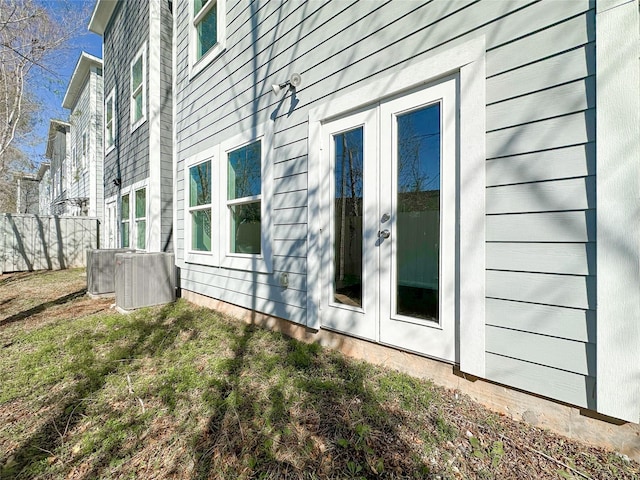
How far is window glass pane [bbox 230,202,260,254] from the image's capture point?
3648 millimetres

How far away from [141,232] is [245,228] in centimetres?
362

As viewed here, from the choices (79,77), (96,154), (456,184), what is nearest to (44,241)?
(96,154)

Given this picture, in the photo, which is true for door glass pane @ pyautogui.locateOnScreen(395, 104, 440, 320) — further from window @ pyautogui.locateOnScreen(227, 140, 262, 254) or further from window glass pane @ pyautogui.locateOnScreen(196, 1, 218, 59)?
window glass pane @ pyautogui.locateOnScreen(196, 1, 218, 59)

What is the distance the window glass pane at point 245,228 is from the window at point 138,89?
3.64 m

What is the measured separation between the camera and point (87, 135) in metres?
11.2

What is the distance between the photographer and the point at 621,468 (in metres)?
1.41

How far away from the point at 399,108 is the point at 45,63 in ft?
25.2

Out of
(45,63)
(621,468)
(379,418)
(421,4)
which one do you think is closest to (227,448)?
(379,418)

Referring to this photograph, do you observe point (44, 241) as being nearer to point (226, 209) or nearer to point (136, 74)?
point (136, 74)

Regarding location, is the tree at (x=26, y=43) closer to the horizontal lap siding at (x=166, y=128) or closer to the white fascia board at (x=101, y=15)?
the white fascia board at (x=101, y=15)

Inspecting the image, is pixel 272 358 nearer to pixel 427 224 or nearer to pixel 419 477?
pixel 419 477

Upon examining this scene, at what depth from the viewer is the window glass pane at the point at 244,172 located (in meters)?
3.65

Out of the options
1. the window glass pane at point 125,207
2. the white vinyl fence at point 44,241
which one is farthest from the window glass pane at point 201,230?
the white vinyl fence at point 44,241

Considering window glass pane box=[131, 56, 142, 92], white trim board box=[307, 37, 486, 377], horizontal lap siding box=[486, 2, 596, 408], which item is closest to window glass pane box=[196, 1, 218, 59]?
window glass pane box=[131, 56, 142, 92]
